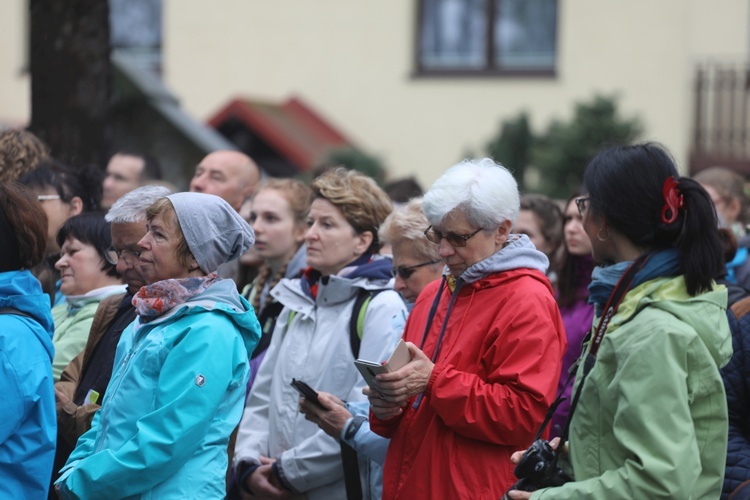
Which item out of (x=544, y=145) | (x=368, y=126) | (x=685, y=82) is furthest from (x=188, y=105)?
(x=685, y=82)

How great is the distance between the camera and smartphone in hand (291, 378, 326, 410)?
4176mm

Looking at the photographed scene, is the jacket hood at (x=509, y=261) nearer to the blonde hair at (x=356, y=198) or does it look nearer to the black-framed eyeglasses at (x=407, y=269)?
the black-framed eyeglasses at (x=407, y=269)

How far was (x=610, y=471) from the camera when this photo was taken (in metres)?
2.85

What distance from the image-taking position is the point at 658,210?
3.01 m

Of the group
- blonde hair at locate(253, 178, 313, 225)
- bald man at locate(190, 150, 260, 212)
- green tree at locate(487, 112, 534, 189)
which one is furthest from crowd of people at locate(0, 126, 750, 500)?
green tree at locate(487, 112, 534, 189)

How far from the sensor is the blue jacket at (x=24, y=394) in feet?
11.4

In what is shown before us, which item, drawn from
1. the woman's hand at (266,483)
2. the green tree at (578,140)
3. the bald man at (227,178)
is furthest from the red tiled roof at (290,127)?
the woman's hand at (266,483)

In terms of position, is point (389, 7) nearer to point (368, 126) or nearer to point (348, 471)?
point (368, 126)

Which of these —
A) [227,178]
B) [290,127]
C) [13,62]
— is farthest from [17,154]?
[13,62]

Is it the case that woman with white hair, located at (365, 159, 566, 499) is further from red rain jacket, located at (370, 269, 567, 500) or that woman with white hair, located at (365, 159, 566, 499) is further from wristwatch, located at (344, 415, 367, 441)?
wristwatch, located at (344, 415, 367, 441)

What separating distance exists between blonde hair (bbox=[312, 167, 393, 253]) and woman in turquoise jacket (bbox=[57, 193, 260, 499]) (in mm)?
1204

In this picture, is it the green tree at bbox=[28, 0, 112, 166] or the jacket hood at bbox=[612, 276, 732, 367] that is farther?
the green tree at bbox=[28, 0, 112, 166]

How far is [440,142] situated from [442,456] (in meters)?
11.8

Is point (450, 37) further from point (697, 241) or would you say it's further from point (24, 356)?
point (697, 241)
